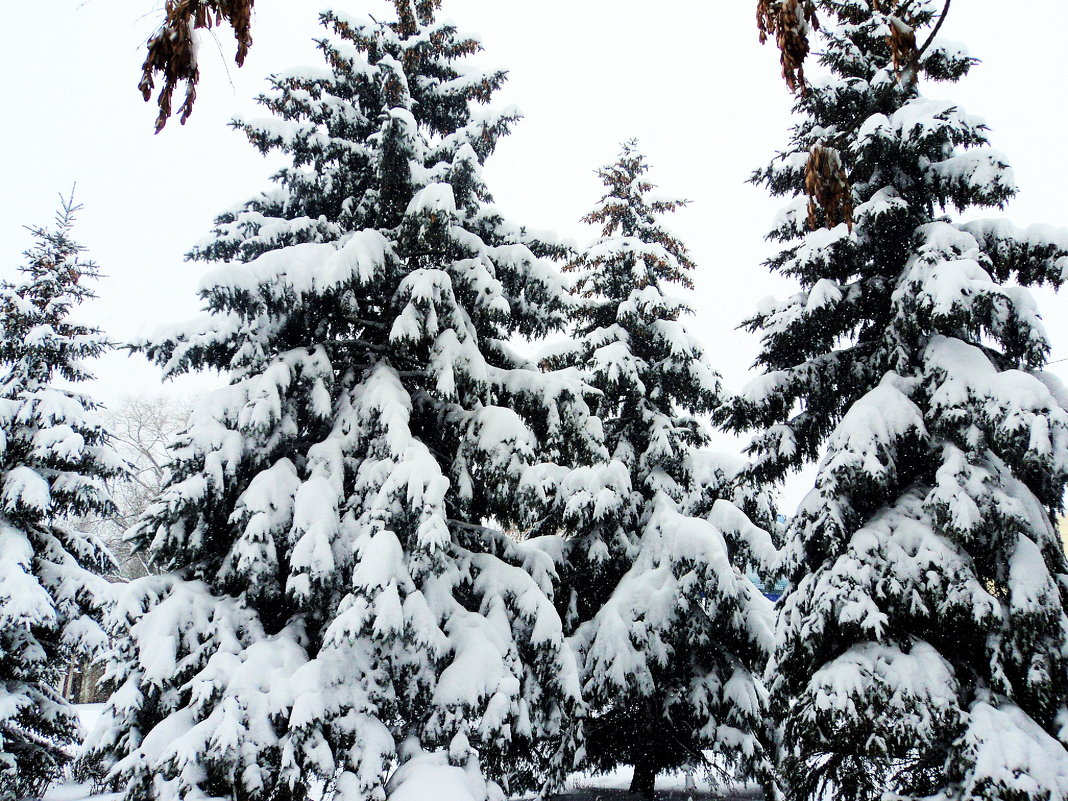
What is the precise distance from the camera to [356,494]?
25.9ft

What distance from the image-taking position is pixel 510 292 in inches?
400

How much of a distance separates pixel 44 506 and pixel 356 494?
24.0ft

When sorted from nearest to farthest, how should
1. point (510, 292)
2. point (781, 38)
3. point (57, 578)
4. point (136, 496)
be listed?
point (781, 38)
point (510, 292)
point (57, 578)
point (136, 496)

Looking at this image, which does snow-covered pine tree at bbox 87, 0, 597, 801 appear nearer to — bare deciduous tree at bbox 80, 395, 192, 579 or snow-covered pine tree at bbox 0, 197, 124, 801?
snow-covered pine tree at bbox 0, 197, 124, 801

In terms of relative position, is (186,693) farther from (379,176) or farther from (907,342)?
(907,342)

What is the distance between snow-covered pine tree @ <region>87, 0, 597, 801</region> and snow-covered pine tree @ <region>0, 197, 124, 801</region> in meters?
5.17

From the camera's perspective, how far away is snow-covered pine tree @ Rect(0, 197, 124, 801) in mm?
11547

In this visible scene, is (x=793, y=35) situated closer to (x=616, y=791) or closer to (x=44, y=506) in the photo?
(x=44, y=506)

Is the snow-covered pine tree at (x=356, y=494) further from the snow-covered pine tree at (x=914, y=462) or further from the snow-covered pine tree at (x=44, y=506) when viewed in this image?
the snow-covered pine tree at (x=44, y=506)

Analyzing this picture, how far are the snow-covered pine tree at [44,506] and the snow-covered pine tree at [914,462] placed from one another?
10.5 m

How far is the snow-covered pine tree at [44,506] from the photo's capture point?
11547 mm

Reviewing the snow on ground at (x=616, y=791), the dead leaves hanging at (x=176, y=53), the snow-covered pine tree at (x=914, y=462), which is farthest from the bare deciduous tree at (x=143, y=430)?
the dead leaves hanging at (x=176, y=53)

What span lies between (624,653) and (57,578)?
9.98 meters

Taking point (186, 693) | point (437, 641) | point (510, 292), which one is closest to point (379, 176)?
point (510, 292)
